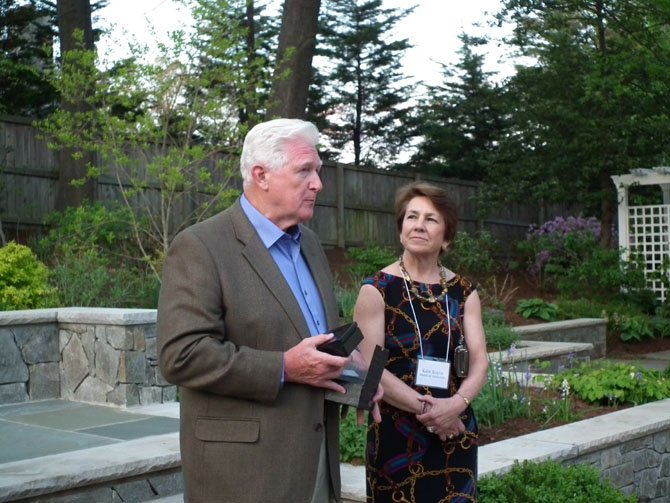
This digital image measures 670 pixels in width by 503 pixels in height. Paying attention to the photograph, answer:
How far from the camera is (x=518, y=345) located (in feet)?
30.9

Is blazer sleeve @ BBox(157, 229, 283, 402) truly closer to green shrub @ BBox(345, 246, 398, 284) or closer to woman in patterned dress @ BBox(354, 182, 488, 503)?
woman in patterned dress @ BBox(354, 182, 488, 503)

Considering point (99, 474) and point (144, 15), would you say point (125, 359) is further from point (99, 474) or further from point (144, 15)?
point (144, 15)

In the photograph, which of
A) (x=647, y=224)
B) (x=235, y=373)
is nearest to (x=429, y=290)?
(x=235, y=373)

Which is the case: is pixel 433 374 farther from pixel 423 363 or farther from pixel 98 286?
pixel 98 286

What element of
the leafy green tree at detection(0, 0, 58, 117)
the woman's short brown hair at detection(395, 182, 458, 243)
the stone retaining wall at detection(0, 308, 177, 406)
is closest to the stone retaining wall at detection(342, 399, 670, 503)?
the woman's short brown hair at detection(395, 182, 458, 243)

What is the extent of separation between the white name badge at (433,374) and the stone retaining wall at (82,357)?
332cm

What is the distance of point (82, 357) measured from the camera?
6.64m

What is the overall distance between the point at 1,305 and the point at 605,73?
1095 centimetres

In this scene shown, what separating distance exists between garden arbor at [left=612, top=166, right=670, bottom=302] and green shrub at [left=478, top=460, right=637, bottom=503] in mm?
10718

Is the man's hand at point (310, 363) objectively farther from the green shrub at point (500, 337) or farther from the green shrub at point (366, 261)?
the green shrub at point (366, 261)

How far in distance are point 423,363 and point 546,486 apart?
126 cm

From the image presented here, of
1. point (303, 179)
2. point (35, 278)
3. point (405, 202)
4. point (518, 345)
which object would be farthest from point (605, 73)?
point (303, 179)

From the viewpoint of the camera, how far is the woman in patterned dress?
11.0 feet

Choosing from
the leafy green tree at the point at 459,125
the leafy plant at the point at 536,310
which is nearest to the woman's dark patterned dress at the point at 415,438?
the leafy plant at the point at 536,310
